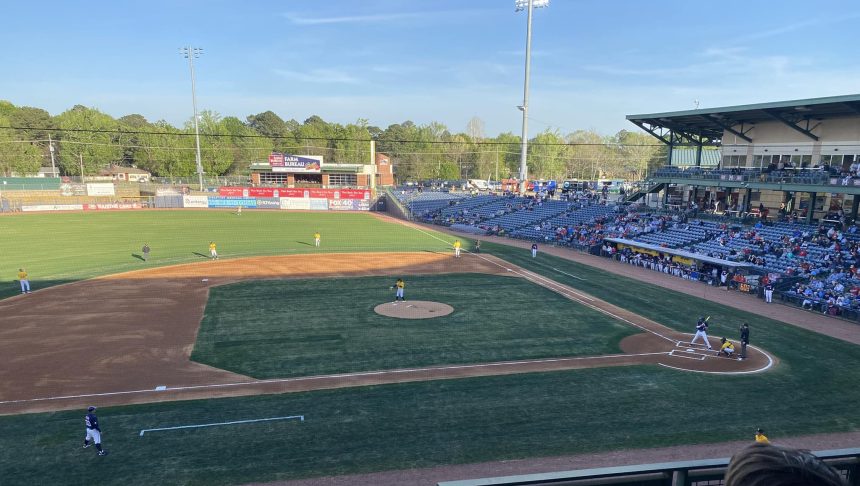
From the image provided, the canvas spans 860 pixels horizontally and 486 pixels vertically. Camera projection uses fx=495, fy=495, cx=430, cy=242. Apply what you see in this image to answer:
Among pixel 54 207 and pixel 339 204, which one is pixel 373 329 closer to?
pixel 339 204

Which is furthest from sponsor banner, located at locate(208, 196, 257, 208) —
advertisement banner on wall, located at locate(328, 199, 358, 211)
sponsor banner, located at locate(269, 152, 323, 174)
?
advertisement banner on wall, located at locate(328, 199, 358, 211)

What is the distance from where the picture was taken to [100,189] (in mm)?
78375

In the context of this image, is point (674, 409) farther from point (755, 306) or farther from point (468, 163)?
point (468, 163)

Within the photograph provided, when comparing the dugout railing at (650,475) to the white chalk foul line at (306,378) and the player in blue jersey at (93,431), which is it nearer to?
the player in blue jersey at (93,431)

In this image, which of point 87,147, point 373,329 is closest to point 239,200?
point 87,147

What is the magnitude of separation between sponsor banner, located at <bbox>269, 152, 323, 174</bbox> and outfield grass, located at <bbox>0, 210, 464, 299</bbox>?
1840 centimetres

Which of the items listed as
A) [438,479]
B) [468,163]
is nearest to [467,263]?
[438,479]

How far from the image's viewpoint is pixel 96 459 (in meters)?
12.7

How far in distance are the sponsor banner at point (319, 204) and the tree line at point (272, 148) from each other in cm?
1074

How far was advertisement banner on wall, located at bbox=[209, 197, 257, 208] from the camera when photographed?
265 ft

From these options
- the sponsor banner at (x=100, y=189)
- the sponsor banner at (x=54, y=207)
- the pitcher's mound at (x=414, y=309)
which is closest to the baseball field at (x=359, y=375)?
the pitcher's mound at (x=414, y=309)

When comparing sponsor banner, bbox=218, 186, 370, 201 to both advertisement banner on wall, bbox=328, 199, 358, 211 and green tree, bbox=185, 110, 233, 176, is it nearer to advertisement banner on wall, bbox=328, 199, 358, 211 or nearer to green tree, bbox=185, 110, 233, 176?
advertisement banner on wall, bbox=328, 199, 358, 211

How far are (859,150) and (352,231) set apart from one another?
152 feet

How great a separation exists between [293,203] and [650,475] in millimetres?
83614
